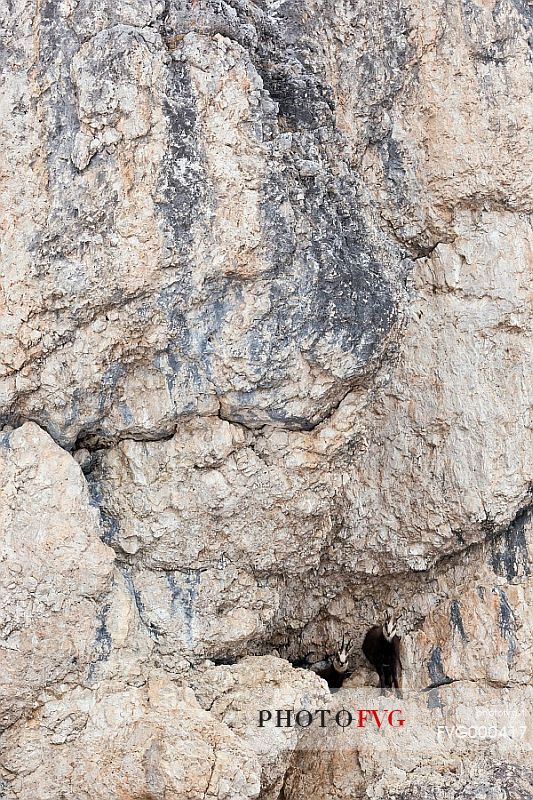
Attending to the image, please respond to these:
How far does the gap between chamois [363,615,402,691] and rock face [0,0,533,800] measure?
0.32 feet

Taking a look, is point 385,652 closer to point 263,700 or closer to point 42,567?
point 263,700

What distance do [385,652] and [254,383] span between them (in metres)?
1.79

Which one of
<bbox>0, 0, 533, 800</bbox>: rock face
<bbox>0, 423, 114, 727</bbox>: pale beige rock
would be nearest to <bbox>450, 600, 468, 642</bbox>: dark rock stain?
<bbox>0, 0, 533, 800</bbox>: rock face

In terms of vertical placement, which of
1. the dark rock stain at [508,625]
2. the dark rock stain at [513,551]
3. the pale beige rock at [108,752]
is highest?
the dark rock stain at [513,551]

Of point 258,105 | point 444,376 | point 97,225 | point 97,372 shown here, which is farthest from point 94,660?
point 258,105

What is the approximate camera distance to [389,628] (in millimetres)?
4648

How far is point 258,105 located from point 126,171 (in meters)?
0.54

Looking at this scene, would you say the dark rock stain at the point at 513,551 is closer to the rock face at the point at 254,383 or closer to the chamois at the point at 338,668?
the rock face at the point at 254,383

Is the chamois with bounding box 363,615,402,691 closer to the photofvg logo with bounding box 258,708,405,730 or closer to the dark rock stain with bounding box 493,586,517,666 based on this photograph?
the photofvg logo with bounding box 258,708,405,730

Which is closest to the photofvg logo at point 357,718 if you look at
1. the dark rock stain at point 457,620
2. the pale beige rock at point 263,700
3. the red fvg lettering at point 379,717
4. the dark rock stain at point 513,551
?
the red fvg lettering at point 379,717

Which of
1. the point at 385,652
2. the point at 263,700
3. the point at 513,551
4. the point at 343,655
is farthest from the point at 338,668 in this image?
the point at 513,551

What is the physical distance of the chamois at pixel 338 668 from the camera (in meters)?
4.79

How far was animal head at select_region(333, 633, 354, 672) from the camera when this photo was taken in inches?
188

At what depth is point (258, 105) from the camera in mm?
3545
